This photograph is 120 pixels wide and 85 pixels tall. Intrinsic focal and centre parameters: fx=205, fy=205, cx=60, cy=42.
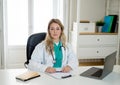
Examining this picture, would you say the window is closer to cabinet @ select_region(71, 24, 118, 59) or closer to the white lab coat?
cabinet @ select_region(71, 24, 118, 59)

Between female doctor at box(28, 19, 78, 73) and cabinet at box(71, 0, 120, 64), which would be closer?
female doctor at box(28, 19, 78, 73)

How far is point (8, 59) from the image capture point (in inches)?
171

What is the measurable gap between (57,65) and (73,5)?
93.2 inches

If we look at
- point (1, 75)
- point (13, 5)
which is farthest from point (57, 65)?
point (13, 5)

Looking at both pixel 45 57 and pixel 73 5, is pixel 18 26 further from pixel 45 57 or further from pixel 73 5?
pixel 45 57

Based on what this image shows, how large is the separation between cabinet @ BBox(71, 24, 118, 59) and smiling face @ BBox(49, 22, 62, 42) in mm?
1601

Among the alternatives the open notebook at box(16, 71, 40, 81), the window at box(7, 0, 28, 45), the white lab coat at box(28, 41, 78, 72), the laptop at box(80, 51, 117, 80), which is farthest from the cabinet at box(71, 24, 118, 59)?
the open notebook at box(16, 71, 40, 81)

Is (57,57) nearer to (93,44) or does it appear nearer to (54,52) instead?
(54,52)

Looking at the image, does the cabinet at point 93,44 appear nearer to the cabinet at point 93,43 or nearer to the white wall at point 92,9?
the cabinet at point 93,43

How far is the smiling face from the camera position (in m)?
2.20

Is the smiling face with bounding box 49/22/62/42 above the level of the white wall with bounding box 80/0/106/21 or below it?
below

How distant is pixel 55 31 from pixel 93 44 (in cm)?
187

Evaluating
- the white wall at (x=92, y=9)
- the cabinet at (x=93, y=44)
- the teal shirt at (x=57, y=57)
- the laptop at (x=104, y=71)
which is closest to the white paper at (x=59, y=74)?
the laptop at (x=104, y=71)

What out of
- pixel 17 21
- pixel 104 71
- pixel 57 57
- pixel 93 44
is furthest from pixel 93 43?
Answer: pixel 104 71
